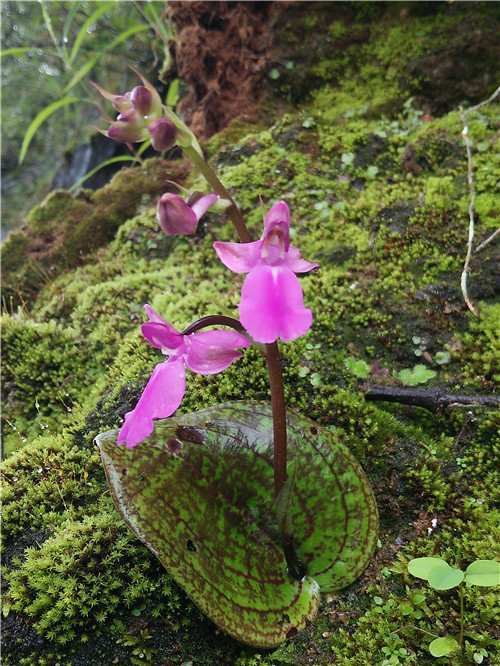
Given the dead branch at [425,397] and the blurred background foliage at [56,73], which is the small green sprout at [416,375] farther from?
the blurred background foliage at [56,73]

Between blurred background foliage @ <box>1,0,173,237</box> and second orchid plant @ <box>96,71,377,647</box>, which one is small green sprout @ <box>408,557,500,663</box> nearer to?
second orchid plant @ <box>96,71,377,647</box>

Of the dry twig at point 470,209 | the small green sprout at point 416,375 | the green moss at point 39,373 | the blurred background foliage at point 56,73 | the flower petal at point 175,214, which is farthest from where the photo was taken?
the blurred background foliage at point 56,73

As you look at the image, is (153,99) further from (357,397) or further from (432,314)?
(432,314)

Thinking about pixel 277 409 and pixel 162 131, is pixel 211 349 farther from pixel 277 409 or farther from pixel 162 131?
pixel 162 131

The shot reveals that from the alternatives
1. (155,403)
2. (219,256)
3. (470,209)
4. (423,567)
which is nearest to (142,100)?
(219,256)

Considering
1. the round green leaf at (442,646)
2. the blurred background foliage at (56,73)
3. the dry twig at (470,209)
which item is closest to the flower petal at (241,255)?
the round green leaf at (442,646)

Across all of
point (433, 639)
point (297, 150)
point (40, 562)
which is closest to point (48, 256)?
point (297, 150)

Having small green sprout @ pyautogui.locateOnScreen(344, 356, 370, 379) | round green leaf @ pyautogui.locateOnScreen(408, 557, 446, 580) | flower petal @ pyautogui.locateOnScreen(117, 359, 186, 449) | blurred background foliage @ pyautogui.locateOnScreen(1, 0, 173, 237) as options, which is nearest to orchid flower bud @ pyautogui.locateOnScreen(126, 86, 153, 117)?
flower petal @ pyautogui.locateOnScreen(117, 359, 186, 449)

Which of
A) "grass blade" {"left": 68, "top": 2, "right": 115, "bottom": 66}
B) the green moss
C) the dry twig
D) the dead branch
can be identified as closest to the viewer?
the dead branch
